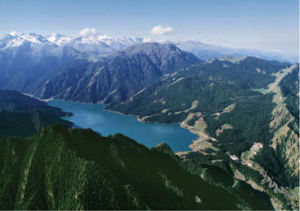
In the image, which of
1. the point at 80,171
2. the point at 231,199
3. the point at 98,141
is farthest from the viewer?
the point at 231,199

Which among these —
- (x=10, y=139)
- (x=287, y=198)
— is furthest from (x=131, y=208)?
(x=287, y=198)

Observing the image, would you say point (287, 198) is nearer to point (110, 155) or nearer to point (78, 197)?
point (110, 155)

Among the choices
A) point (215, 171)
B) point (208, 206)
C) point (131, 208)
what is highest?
point (131, 208)

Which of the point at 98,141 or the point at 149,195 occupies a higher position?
the point at 98,141

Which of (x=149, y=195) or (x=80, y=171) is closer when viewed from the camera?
(x=80, y=171)

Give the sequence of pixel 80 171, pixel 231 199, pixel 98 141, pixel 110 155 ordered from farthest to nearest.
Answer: pixel 231 199 → pixel 98 141 → pixel 110 155 → pixel 80 171

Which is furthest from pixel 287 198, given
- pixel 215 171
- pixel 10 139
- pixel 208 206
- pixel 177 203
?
pixel 10 139
